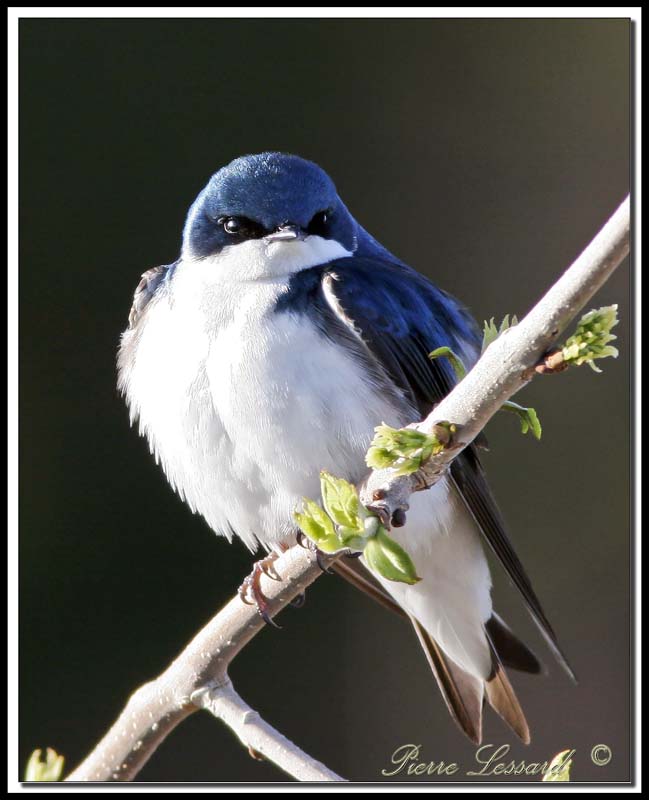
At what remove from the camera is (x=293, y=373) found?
1.51m

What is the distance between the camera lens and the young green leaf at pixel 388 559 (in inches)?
37.6

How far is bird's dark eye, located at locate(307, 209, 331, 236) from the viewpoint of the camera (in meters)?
1.67

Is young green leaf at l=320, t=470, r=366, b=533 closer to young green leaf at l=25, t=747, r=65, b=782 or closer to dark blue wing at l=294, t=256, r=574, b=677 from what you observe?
young green leaf at l=25, t=747, r=65, b=782

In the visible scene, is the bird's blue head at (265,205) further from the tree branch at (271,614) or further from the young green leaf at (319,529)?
the young green leaf at (319,529)

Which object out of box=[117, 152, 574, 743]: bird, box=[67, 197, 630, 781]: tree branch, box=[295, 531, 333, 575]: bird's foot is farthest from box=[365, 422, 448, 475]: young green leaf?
box=[117, 152, 574, 743]: bird

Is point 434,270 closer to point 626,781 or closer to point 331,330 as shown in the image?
point 331,330

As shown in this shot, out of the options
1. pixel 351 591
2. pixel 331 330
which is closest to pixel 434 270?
pixel 351 591

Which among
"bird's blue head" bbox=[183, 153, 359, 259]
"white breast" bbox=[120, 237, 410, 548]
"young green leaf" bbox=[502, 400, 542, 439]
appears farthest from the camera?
"bird's blue head" bbox=[183, 153, 359, 259]

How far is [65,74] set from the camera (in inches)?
92.4

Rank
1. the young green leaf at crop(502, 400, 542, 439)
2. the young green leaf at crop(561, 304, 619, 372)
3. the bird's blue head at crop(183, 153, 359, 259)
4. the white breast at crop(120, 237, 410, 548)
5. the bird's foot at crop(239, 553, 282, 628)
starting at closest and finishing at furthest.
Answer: the young green leaf at crop(561, 304, 619, 372) → the young green leaf at crop(502, 400, 542, 439) → the bird's foot at crop(239, 553, 282, 628) → the white breast at crop(120, 237, 410, 548) → the bird's blue head at crop(183, 153, 359, 259)

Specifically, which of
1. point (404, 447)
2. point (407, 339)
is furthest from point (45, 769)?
point (407, 339)

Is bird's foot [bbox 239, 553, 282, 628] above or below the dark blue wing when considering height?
below

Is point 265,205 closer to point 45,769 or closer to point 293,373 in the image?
point 293,373

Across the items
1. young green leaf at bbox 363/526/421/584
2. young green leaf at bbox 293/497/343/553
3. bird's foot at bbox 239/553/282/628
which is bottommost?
bird's foot at bbox 239/553/282/628
